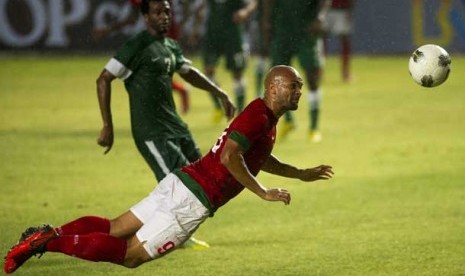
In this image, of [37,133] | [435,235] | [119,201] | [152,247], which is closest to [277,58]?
[37,133]

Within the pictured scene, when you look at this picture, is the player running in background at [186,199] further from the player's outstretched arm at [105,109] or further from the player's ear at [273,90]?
the player's outstretched arm at [105,109]

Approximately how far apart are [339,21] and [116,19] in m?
5.73

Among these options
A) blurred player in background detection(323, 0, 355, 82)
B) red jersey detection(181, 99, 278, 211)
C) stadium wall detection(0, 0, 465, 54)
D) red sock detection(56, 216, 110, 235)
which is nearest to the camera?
red jersey detection(181, 99, 278, 211)

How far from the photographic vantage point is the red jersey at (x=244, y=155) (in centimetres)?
739

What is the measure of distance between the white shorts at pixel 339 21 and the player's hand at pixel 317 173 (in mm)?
18024

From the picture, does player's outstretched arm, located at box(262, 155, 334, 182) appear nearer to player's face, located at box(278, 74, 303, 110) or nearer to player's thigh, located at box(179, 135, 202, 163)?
player's face, located at box(278, 74, 303, 110)

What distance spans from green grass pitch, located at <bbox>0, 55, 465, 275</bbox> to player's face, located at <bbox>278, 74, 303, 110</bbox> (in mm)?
1608

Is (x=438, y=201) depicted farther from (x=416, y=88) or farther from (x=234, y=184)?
(x=416, y=88)

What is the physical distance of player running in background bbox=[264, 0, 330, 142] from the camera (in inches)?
640

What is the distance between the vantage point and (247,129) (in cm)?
735

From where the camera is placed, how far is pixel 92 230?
7891 mm

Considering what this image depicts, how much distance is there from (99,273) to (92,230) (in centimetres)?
87

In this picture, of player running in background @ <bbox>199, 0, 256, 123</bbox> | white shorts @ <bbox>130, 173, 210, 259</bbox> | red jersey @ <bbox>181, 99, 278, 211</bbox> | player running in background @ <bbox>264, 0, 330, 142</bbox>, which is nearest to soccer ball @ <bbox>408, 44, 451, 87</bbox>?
red jersey @ <bbox>181, 99, 278, 211</bbox>

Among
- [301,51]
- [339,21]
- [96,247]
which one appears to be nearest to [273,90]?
[96,247]
